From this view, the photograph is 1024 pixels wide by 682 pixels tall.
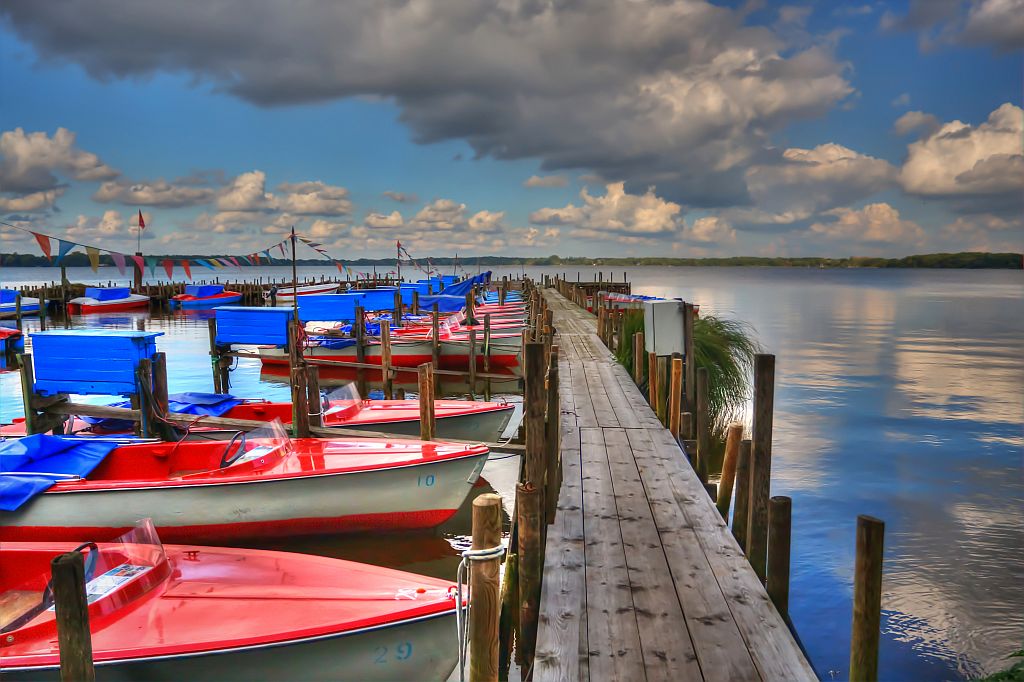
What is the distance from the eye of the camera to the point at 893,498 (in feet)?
Answer: 44.4

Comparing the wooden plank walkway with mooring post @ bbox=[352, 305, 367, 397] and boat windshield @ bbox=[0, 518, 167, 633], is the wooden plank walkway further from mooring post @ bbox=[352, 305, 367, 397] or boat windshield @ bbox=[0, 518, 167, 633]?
mooring post @ bbox=[352, 305, 367, 397]

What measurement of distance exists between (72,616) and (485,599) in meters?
2.48

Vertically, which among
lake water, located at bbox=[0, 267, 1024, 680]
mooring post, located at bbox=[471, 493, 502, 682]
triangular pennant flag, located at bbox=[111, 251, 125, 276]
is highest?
triangular pennant flag, located at bbox=[111, 251, 125, 276]

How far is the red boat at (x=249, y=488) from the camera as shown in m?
8.63

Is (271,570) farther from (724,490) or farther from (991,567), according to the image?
(991,567)

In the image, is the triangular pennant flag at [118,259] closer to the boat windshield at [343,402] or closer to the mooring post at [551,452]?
the boat windshield at [343,402]

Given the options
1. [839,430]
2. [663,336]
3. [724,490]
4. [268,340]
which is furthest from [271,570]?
[839,430]

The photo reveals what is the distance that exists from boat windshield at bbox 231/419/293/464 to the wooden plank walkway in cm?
404

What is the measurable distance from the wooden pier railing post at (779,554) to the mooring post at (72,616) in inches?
187

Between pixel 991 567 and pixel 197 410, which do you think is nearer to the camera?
pixel 991 567

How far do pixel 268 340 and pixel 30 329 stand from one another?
36.5 meters

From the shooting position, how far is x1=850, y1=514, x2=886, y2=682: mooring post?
402 centimetres

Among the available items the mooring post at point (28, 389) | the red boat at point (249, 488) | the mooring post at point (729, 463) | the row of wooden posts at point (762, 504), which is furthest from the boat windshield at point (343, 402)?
the mooring post at point (729, 463)

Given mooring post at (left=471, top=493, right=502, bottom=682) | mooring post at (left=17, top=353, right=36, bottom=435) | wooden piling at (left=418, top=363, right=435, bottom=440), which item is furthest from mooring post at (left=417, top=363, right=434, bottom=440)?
mooring post at (left=17, top=353, right=36, bottom=435)
